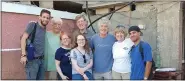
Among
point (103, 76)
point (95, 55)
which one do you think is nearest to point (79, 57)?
point (95, 55)

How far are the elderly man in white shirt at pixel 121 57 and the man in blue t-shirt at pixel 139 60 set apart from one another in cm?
8

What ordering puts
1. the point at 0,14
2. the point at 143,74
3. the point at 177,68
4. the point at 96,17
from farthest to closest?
1. the point at 96,17
2. the point at 177,68
3. the point at 0,14
4. the point at 143,74

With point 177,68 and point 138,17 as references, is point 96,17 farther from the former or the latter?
point 177,68

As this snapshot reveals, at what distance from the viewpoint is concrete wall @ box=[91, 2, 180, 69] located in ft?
19.3

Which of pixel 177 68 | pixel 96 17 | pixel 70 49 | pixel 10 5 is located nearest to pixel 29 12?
pixel 10 5

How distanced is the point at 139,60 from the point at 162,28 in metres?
2.30

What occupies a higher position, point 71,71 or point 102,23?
point 102,23

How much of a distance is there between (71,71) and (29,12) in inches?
60.9

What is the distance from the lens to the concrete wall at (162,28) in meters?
5.89

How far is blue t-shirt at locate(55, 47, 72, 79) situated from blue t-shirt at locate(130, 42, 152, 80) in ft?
3.10

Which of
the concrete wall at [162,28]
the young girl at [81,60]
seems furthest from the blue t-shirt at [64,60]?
the concrete wall at [162,28]

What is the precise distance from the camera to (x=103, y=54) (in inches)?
163

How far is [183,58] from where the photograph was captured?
6164 mm

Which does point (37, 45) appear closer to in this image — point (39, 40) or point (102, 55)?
point (39, 40)
